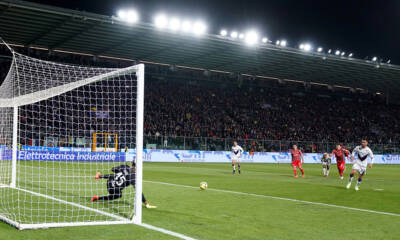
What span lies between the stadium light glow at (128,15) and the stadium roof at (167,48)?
654 millimetres

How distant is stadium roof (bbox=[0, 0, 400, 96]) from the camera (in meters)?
32.2

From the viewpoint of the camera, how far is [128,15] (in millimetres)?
32594

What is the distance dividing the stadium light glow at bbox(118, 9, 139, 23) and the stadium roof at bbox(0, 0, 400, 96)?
2.15 feet

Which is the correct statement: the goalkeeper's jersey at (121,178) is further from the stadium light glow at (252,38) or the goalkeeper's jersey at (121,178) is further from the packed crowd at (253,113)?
the stadium light glow at (252,38)

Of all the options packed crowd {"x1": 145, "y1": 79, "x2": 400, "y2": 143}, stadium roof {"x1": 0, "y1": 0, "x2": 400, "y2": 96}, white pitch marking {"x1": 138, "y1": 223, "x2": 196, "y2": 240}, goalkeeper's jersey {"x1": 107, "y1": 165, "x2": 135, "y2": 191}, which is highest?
stadium roof {"x1": 0, "y1": 0, "x2": 400, "y2": 96}

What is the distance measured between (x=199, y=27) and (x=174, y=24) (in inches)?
82.8

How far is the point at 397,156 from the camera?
48344 mm

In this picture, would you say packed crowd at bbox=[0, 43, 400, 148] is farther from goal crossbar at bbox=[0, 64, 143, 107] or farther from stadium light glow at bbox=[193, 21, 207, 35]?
goal crossbar at bbox=[0, 64, 143, 107]

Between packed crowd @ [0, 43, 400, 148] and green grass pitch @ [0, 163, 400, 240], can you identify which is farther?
packed crowd @ [0, 43, 400, 148]

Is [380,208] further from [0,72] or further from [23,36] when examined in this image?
[0,72]

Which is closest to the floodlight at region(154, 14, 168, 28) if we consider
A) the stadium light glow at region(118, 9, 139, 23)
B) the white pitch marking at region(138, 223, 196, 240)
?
the stadium light glow at region(118, 9, 139, 23)

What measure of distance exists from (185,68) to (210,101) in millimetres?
4825

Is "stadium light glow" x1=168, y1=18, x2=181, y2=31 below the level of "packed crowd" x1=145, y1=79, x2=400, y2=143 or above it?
above

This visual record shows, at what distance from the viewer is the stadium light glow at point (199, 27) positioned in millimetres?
36094
